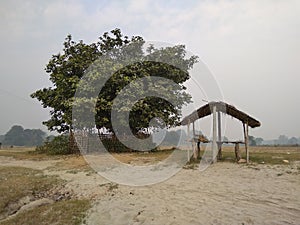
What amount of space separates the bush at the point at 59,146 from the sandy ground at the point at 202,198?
9.32m

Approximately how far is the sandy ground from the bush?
367 inches

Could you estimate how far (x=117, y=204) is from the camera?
704 cm

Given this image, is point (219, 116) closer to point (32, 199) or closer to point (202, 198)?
point (202, 198)

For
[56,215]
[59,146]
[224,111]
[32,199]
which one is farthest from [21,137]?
[56,215]

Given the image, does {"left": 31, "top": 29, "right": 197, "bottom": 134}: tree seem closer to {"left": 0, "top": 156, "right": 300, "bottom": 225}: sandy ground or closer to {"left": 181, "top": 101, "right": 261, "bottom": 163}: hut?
{"left": 181, "top": 101, "right": 261, "bottom": 163}: hut

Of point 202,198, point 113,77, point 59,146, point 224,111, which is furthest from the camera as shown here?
point 59,146

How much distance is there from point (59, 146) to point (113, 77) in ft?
23.3

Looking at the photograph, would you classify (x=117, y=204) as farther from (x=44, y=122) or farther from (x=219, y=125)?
(x=44, y=122)

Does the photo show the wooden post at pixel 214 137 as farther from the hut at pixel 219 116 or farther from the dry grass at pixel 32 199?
the dry grass at pixel 32 199

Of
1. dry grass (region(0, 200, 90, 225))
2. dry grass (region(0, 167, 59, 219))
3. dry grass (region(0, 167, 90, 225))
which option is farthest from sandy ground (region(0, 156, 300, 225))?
dry grass (region(0, 167, 59, 219))

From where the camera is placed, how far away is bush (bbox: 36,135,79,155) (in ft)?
65.4

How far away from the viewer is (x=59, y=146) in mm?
21141

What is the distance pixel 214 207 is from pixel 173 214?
1.00 metres

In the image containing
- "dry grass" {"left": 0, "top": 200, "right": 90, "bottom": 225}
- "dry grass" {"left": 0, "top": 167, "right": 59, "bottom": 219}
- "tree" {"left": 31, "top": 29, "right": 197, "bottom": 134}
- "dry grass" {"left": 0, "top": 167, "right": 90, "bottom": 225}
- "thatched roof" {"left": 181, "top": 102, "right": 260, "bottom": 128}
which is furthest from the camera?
"tree" {"left": 31, "top": 29, "right": 197, "bottom": 134}
